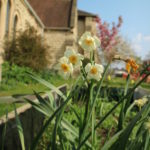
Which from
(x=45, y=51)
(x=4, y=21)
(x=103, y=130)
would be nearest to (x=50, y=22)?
(x=45, y=51)

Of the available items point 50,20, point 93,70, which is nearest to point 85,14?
point 50,20

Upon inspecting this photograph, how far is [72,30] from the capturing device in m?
20.1

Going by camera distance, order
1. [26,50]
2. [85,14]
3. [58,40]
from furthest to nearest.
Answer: [85,14]
[58,40]
[26,50]

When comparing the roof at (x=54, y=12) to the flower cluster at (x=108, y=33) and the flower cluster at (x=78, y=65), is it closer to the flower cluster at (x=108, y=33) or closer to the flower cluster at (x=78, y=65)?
the flower cluster at (x=108, y=33)

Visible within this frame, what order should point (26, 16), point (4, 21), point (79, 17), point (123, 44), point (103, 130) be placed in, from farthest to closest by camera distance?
point (123, 44), point (79, 17), point (26, 16), point (4, 21), point (103, 130)

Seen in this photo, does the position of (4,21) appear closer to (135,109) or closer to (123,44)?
(135,109)

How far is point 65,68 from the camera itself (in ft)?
3.59

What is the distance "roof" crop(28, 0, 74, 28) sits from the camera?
2064 centimetres

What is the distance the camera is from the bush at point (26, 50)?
485 inches

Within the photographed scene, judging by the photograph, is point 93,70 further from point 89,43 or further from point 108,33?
point 108,33

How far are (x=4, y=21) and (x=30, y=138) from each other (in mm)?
10235

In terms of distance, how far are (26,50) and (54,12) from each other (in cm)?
1037

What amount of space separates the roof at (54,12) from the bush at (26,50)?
7.80 m

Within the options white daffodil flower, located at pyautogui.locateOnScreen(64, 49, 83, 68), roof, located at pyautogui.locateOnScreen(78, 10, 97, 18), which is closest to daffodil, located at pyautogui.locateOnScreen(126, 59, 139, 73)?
white daffodil flower, located at pyautogui.locateOnScreen(64, 49, 83, 68)
